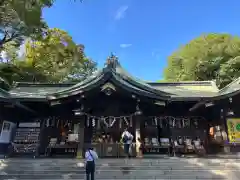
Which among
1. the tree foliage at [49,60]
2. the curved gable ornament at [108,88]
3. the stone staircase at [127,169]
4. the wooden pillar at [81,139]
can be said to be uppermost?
the tree foliage at [49,60]

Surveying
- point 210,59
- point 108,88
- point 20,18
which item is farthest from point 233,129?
point 210,59

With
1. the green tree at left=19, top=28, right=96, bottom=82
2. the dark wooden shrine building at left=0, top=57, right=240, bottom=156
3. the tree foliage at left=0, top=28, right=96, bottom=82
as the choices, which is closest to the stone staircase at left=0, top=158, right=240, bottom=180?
the dark wooden shrine building at left=0, top=57, right=240, bottom=156

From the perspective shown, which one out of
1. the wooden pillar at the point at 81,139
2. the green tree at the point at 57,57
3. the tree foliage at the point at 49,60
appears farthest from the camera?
the green tree at the point at 57,57

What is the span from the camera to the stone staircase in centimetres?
937

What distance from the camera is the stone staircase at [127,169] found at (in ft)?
30.7

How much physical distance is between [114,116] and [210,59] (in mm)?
23062

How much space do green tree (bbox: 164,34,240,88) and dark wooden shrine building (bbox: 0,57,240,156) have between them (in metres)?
14.3

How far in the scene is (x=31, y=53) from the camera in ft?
89.4

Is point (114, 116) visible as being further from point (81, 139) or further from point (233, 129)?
point (233, 129)

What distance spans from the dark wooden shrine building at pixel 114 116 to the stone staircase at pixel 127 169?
227 cm

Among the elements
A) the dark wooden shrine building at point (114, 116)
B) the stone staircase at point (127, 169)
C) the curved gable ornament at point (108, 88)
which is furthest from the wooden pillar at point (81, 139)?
the curved gable ornament at point (108, 88)

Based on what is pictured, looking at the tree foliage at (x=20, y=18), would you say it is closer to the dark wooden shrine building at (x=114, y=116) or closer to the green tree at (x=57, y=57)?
the dark wooden shrine building at (x=114, y=116)

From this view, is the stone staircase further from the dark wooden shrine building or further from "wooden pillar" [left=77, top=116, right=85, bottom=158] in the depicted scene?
the dark wooden shrine building

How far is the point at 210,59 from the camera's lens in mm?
31156
